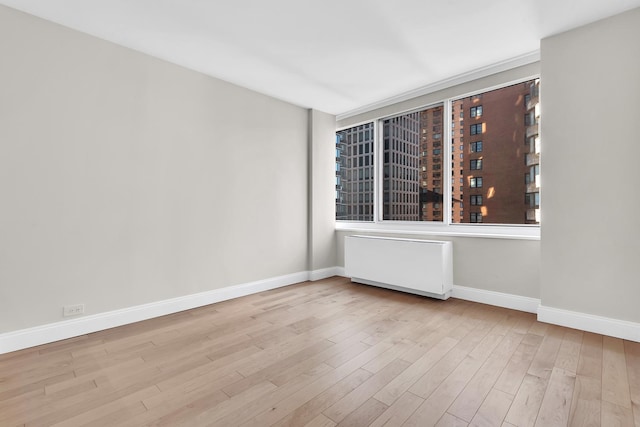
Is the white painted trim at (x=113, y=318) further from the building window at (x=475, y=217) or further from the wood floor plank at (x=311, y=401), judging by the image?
the building window at (x=475, y=217)

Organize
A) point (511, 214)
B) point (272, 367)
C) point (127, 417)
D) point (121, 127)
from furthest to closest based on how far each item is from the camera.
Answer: point (511, 214)
point (121, 127)
point (272, 367)
point (127, 417)

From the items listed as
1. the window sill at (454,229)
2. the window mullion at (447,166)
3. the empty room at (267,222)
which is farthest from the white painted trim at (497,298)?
the window mullion at (447,166)

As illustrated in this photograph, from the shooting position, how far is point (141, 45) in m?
3.02

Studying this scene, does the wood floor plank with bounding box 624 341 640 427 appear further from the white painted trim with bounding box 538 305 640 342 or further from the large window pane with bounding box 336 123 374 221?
the large window pane with bounding box 336 123 374 221

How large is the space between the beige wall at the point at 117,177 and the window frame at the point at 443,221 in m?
1.71

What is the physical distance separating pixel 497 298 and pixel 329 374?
8.04 feet

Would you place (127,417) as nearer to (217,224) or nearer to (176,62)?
(217,224)

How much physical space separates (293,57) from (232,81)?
1024mm

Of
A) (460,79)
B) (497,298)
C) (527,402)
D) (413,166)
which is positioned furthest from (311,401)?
(460,79)

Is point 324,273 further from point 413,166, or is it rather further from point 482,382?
point 482,382

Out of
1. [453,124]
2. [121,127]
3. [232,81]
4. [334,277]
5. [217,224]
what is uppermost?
[232,81]

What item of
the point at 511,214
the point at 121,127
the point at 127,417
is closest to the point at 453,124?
the point at 511,214

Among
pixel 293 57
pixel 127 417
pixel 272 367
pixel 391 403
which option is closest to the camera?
pixel 127 417

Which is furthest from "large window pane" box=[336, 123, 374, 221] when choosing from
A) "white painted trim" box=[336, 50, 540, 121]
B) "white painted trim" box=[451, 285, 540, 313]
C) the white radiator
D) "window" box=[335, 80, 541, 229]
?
"white painted trim" box=[451, 285, 540, 313]
